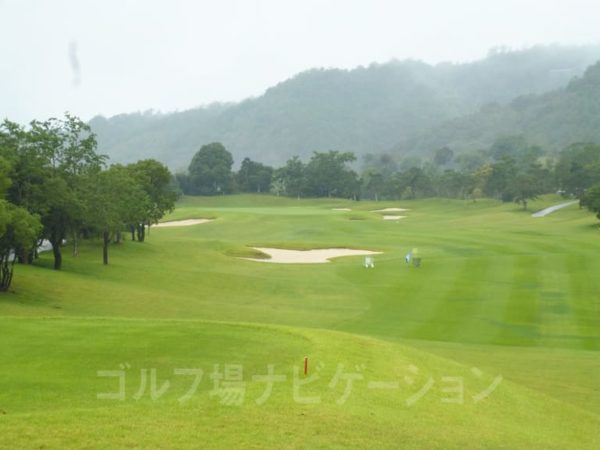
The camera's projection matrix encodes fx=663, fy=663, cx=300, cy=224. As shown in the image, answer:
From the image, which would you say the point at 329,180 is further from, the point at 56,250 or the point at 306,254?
the point at 56,250

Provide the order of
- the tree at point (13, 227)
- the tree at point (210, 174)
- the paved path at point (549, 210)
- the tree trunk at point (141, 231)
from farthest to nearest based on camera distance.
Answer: the tree at point (210, 174)
the paved path at point (549, 210)
the tree trunk at point (141, 231)
the tree at point (13, 227)

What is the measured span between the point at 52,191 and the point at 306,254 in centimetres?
2548

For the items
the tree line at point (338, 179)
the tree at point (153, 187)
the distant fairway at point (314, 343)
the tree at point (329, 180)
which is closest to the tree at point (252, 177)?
the tree line at point (338, 179)

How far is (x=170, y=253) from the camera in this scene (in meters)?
51.2

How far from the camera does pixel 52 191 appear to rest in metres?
34.8

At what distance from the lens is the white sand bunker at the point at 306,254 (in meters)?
52.3

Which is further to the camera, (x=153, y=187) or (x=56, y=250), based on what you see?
(x=153, y=187)

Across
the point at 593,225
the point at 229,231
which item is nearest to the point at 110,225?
the point at 229,231

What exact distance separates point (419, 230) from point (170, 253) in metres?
32.1

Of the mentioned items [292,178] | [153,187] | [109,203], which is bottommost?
[109,203]

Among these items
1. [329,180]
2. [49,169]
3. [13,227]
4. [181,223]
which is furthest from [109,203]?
[329,180]

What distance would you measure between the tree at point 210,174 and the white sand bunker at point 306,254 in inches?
3427

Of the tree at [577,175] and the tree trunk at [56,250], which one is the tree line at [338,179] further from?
the tree trunk at [56,250]

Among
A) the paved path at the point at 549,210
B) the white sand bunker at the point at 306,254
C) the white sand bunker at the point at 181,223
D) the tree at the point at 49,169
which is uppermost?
the tree at the point at 49,169
